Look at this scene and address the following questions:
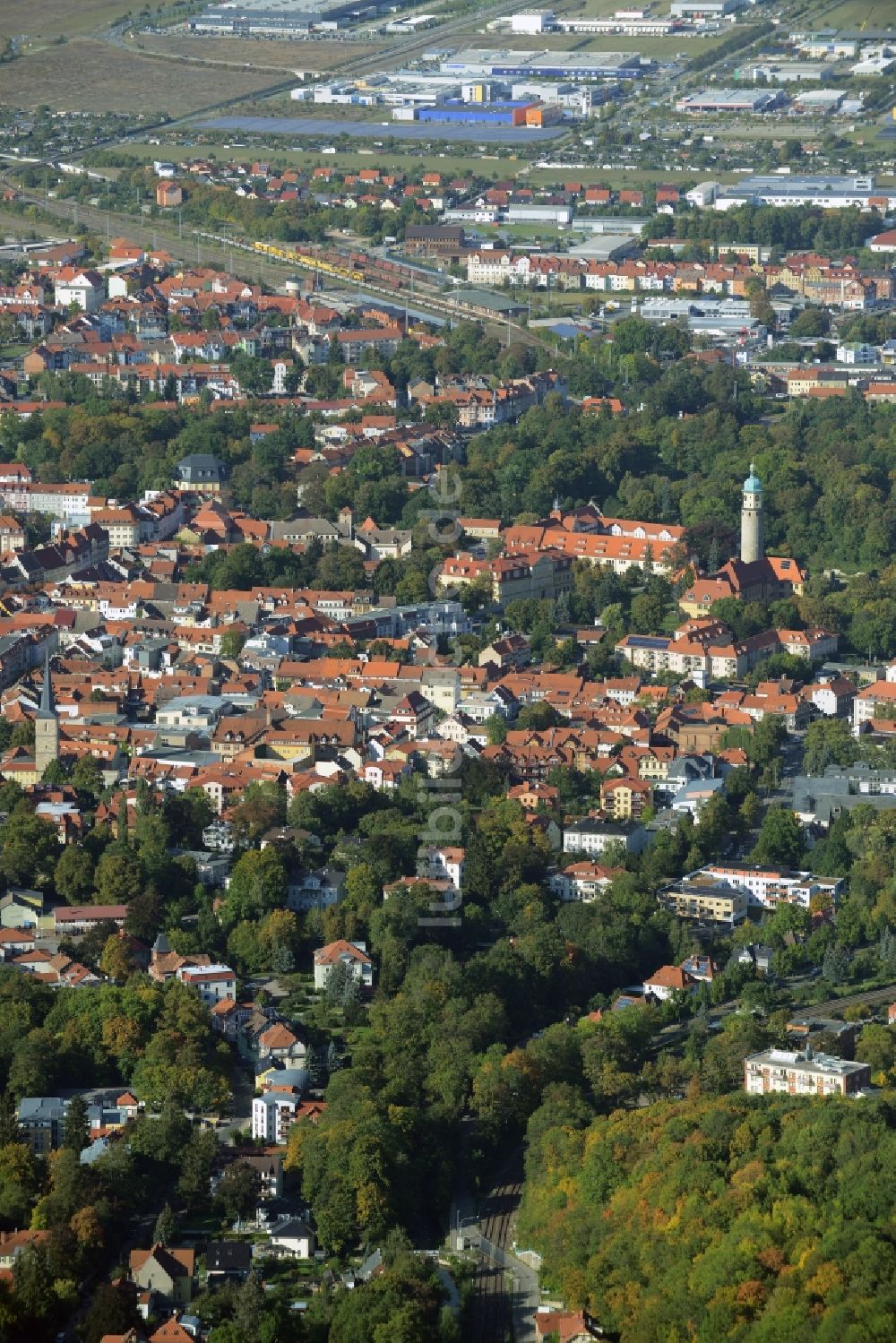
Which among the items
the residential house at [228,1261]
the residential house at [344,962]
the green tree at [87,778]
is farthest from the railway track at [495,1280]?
the green tree at [87,778]

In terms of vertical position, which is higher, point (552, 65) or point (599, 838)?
point (599, 838)

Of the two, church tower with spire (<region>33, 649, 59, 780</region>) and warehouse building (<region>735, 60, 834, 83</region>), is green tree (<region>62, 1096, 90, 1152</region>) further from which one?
warehouse building (<region>735, 60, 834, 83</region>)

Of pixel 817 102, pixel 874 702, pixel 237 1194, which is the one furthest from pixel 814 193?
pixel 237 1194

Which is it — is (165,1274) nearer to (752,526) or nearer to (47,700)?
(47,700)

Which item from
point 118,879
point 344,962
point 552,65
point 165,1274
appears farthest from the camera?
point 552,65

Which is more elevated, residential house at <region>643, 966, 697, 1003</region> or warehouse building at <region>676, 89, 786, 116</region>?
residential house at <region>643, 966, 697, 1003</region>

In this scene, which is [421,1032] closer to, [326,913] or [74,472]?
[326,913]

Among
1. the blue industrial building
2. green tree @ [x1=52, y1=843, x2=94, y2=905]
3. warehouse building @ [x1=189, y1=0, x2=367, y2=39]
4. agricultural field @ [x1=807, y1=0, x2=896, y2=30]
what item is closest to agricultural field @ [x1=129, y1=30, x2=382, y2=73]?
warehouse building @ [x1=189, y1=0, x2=367, y2=39]
